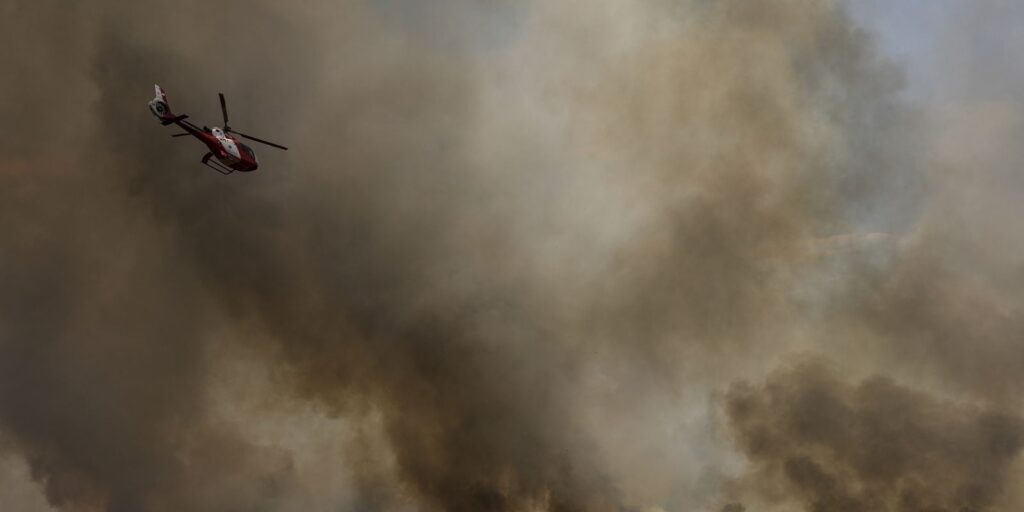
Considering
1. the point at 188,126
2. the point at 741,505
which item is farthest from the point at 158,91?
the point at 741,505

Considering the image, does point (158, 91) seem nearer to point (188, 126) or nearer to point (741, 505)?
point (188, 126)

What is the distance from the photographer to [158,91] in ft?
129

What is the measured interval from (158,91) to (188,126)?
7.35 ft

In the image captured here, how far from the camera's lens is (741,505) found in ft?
222

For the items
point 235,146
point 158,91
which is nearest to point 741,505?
point 235,146

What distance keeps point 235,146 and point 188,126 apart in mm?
2598

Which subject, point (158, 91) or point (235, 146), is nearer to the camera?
point (158, 91)

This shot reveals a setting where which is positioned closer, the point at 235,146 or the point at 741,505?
the point at 235,146


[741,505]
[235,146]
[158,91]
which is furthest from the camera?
[741,505]

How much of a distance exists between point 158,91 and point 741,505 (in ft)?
185

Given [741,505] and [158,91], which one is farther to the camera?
[741,505]

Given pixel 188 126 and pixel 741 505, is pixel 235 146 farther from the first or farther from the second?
pixel 741 505

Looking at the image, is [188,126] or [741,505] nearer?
[188,126]

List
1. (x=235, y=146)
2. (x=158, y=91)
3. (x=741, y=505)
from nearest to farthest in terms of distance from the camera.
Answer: (x=158, y=91) < (x=235, y=146) < (x=741, y=505)
